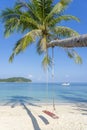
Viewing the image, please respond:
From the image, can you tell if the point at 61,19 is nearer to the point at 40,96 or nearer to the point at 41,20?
the point at 41,20

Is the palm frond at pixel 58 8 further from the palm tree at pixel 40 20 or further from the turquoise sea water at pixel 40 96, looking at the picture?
the turquoise sea water at pixel 40 96

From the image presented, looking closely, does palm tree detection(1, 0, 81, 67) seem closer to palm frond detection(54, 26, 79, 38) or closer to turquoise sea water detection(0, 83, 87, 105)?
palm frond detection(54, 26, 79, 38)

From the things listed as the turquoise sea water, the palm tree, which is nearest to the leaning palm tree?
the palm tree

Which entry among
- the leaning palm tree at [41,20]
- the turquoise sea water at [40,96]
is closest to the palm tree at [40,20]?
the leaning palm tree at [41,20]

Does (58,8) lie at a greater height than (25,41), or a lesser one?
greater

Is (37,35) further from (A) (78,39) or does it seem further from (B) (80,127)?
(A) (78,39)

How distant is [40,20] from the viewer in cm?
1495

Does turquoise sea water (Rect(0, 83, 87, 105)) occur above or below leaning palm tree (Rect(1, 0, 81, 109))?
below

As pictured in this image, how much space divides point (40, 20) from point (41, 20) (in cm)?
7

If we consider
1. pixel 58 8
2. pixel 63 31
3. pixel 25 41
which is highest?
pixel 58 8

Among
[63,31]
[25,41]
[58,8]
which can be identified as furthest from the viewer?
[63,31]

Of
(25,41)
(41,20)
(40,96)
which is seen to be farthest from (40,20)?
(40,96)

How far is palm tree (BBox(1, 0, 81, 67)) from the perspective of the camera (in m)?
14.5

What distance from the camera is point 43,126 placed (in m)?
10.0
